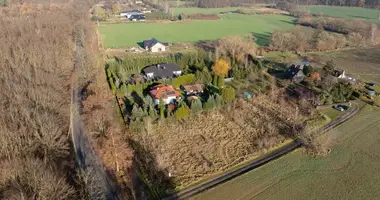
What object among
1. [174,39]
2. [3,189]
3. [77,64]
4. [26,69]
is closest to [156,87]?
[26,69]

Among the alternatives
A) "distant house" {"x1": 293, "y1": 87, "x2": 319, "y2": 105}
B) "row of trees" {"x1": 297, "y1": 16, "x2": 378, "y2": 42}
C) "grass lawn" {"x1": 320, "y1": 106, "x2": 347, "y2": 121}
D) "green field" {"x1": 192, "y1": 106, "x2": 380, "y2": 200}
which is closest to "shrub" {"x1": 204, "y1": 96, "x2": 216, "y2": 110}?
"green field" {"x1": 192, "y1": 106, "x2": 380, "y2": 200}

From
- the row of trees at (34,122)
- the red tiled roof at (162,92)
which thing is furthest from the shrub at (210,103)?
the row of trees at (34,122)

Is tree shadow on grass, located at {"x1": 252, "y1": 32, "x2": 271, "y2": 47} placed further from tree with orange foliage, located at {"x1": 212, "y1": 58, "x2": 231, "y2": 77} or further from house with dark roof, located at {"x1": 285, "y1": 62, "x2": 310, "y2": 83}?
tree with orange foliage, located at {"x1": 212, "y1": 58, "x2": 231, "y2": 77}

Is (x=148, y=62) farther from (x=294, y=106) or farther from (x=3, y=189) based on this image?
(x=3, y=189)

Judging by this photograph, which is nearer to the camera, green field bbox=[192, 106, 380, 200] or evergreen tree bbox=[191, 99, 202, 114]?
green field bbox=[192, 106, 380, 200]

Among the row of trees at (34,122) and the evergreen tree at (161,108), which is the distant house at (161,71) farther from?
the row of trees at (34,122)
